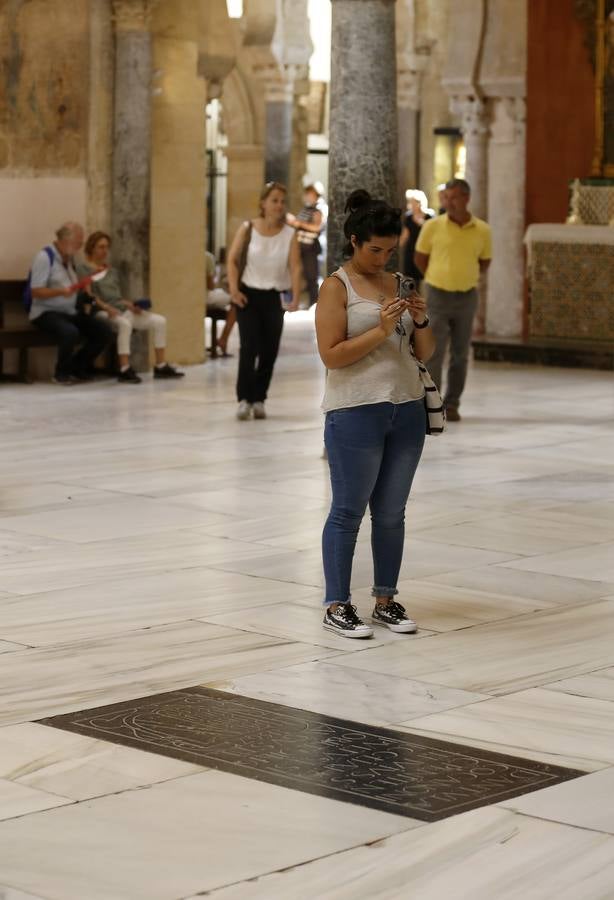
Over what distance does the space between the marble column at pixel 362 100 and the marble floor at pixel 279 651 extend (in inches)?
64.9

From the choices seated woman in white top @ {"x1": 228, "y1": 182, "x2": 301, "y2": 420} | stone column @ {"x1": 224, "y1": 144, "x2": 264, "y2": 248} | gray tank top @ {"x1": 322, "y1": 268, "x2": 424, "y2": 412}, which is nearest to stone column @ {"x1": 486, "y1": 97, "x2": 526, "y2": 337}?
seated woman in white top @ {"x1": 228, "y1": 182, "x2": 301, "y2": 420}

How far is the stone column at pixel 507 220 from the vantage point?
18.8m

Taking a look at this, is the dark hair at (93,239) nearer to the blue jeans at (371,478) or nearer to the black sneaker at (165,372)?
the black sneaker at (165,372)

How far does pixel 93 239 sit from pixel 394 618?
29.9 ft

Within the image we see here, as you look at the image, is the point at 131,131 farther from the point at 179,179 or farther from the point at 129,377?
the point at 129,377

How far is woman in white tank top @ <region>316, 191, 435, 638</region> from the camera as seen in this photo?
19.4 ft

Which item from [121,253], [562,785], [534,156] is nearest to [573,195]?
[534,156]

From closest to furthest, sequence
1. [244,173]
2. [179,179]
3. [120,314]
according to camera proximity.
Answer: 1. [120,314]
2. [179,179]
3. [244,173]

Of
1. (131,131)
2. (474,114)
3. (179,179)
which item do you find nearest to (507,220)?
(474,114)

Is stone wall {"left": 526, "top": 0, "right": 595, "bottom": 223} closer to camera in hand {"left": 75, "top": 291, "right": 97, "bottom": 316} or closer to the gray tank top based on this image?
camera in hand {"left": 75, "top": 291, "right": 97, "bottom": 316}

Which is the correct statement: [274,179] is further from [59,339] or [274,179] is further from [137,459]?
[137,459]

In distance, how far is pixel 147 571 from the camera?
7.11m

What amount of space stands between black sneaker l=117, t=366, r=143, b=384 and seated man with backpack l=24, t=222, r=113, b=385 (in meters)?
0.31

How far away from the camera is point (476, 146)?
63.2ft
